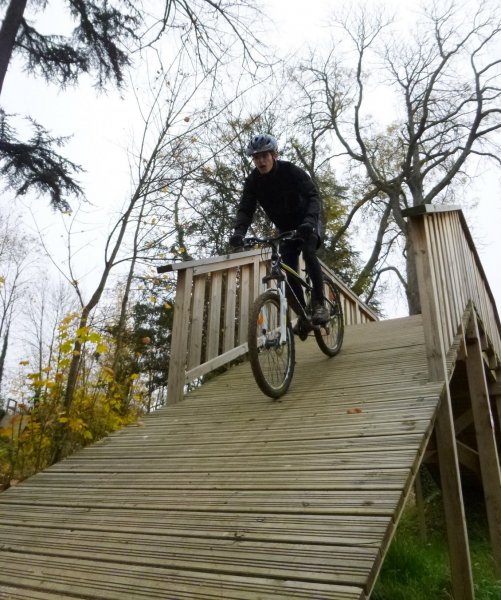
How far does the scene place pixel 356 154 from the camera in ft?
56.6

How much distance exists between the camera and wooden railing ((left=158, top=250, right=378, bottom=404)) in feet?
12.4

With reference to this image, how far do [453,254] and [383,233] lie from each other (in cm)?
1433

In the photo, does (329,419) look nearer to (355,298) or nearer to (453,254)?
(453,254)

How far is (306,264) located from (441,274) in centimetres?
106

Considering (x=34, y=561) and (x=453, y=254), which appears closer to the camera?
(x=34, y=561)

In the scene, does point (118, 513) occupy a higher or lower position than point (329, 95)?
lower

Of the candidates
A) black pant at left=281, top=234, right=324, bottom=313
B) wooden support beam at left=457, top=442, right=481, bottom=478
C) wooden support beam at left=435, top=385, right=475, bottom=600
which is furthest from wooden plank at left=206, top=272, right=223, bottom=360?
wooden support beam at left=457, top=442, right=481, bottom=478

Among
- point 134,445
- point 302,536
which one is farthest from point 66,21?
point 302,536

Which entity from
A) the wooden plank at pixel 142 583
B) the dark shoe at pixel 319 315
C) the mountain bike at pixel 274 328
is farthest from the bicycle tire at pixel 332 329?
the wooden plank at pixel 142 583

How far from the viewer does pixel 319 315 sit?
3.77 meters

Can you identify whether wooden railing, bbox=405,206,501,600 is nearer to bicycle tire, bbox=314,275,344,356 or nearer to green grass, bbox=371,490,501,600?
green grass, bbox=371,490,501,600

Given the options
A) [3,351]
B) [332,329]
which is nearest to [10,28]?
[332,329]

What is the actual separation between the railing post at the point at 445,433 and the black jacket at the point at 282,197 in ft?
2.95

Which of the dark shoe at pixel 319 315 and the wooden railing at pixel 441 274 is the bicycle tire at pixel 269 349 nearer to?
the dark shoe at pixel 319 315
